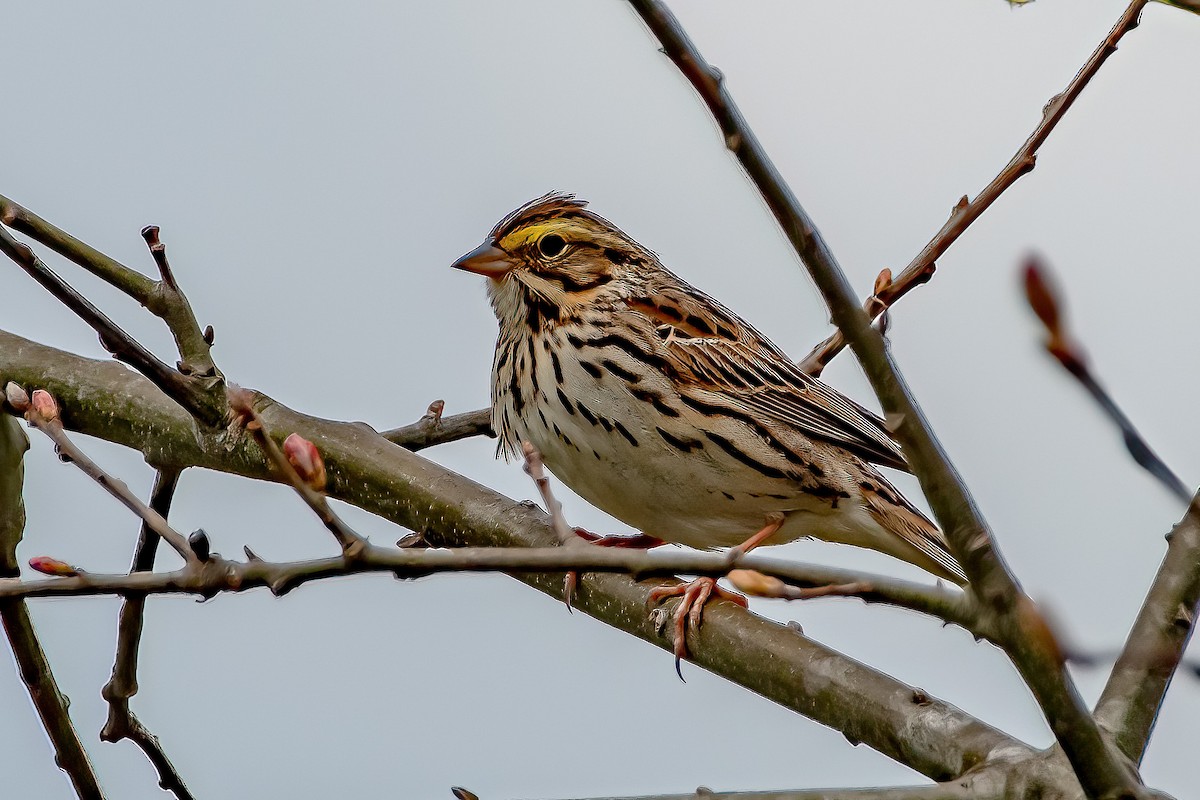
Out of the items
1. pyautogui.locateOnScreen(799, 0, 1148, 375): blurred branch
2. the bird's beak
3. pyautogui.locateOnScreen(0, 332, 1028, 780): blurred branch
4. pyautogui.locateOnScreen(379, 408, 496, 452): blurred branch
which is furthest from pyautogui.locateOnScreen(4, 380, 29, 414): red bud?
the bird's beak

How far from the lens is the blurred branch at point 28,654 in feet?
14.8

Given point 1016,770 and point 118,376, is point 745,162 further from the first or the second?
point 118,376

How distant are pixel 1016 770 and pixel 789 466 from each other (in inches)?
112

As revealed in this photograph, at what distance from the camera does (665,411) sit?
221 inches

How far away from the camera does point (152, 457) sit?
524cm

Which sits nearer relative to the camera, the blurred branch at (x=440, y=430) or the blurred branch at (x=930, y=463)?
the blurred branch at (x=930, y=463)

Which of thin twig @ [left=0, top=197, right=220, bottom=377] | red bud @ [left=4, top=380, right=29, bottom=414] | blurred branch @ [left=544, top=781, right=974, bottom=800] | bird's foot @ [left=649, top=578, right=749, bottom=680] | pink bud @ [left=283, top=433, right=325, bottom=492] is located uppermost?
thin twig @ [left=0, top=197, right=220, bottom=377]

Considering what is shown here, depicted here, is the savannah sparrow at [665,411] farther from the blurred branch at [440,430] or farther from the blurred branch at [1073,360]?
the blurred branch at [1073,360]

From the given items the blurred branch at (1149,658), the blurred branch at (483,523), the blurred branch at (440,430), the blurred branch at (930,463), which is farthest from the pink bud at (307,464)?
the blurred branch at (440,430)

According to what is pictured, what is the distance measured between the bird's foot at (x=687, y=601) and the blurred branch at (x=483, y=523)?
0.05 m

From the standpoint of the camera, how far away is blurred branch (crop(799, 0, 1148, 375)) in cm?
411

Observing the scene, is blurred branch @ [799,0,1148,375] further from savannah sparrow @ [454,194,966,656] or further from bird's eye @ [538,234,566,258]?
bird's eye @ [538,234,566,258]

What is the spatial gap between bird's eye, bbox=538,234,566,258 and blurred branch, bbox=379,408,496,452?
733 mm

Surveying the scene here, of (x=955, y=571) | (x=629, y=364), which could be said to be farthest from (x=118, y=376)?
(x=955, y=571)
